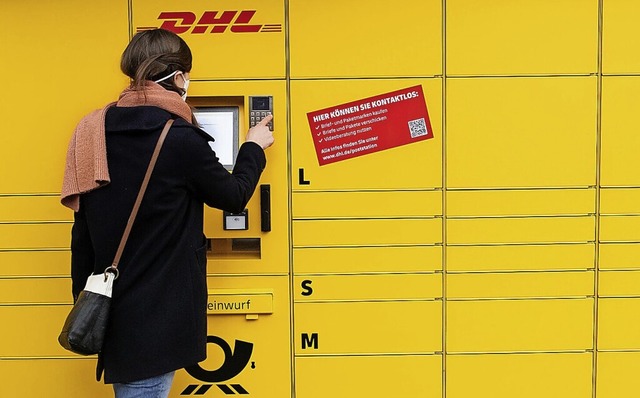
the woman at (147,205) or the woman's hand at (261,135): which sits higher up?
the woman's hand at (261,135)

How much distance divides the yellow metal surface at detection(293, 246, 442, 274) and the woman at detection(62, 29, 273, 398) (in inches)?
32.1

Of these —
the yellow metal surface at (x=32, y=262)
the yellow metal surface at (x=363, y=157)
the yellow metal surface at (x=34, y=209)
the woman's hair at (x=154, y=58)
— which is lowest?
the yellow metal surface at (x=32, y=262)

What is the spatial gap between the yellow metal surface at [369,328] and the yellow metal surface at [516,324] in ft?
0.34

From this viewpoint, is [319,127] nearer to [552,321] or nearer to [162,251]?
[162,251]

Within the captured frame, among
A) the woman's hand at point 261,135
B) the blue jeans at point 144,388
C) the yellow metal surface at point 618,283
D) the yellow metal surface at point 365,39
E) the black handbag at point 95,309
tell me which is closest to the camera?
the black handbag at point 95,309

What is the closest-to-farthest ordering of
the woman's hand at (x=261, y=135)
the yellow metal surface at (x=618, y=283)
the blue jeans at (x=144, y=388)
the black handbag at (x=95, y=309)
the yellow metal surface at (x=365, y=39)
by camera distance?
1. the black handbag at (x=95, y=309)
2. the blue jeans at (x=144, y=388)
3. the woman's hand at (x=261, y=135)
4. the yellow metal surface at (x=365, y=39)
5. the yellow metal surface at (x=618, y=283)

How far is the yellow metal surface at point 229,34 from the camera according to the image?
3105mm

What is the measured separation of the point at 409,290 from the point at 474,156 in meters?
0.69

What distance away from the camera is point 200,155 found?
2.33 meters

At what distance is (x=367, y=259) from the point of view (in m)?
3.18

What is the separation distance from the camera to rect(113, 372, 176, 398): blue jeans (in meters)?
2.37

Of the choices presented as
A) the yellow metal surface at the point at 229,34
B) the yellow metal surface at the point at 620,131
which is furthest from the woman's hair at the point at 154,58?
the yellow metal surface at the point at 620,131

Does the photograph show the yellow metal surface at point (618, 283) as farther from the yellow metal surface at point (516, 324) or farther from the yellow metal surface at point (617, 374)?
the yellow metal surface at point (617, 374)

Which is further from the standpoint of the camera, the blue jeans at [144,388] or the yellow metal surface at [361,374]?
the yellow metal surface at [361,374]
